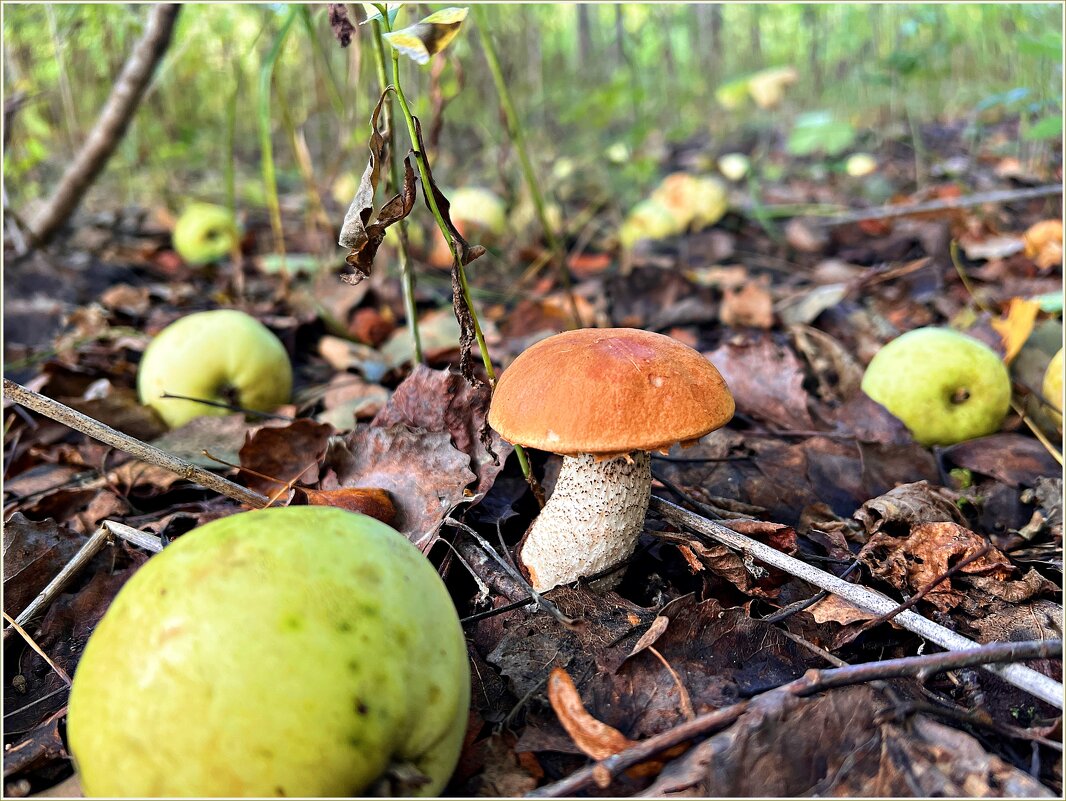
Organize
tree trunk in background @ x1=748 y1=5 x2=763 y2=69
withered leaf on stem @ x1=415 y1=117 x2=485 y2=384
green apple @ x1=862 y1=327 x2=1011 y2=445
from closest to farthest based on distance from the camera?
withered leaf on stem @ x1=415 y1=117 x2=485 y2=384, green apple @ x1=862 y1=327 x2=1011 y2=445, tree trunk in background @ x1=748 y1=5 x2=763 y2=69

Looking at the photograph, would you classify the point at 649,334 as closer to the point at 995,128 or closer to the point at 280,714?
the point at 280,714

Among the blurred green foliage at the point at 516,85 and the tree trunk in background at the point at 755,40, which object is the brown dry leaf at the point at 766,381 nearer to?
the blurred green foliage at the point at 516,85

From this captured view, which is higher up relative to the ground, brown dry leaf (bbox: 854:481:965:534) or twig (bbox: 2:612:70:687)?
twig (bbox: 2:612:70:687)

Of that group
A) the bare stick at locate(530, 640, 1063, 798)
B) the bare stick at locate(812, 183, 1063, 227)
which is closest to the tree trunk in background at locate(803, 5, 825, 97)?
the bare stick at locate(812, 183, 1063, 227)

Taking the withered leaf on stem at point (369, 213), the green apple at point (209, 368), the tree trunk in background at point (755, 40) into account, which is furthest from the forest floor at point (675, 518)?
the tree trunk in background at point (755, 40)

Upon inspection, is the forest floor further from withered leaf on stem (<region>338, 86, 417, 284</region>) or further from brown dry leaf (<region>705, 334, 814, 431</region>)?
withered leaf on stem (<region>338, 86, 417, 284</region>)

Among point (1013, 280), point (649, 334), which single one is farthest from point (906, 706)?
point (1013, 280)

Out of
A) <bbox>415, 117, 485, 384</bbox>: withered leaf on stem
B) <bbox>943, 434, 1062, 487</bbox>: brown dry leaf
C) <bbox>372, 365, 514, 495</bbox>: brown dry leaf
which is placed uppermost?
<bbox>415, 117, 485, 384</bbox>: withered leaf on stem

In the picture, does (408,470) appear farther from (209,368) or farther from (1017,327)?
(1017,327)
